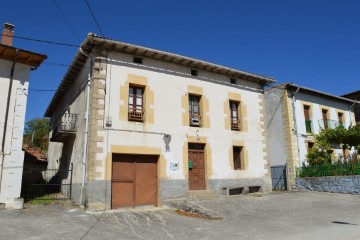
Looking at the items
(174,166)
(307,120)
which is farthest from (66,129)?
(307,120)

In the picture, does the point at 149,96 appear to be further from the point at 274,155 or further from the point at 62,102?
the point at 274,155

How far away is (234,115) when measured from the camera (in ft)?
54.2

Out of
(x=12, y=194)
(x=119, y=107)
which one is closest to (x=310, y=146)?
(x=119, y=107)

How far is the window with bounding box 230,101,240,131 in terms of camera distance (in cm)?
1622

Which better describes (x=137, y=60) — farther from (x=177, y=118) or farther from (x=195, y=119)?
(x=195, y=119)

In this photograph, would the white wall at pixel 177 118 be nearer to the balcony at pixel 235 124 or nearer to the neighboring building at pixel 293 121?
the balcony at pixel 235 124

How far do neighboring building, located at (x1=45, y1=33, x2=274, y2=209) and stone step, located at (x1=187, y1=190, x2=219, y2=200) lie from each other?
27cm

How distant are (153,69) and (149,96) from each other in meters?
1.32

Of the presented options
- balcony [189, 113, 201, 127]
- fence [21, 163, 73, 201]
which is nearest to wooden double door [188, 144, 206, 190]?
balcony [189, 113, 201, 127]

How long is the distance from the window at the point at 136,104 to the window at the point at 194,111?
2.53 metres

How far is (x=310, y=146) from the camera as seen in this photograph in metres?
20.1

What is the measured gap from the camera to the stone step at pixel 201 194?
13750mm

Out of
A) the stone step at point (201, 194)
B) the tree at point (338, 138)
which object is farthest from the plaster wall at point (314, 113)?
the stone step at point (201, 194)

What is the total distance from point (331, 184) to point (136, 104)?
10812mm
